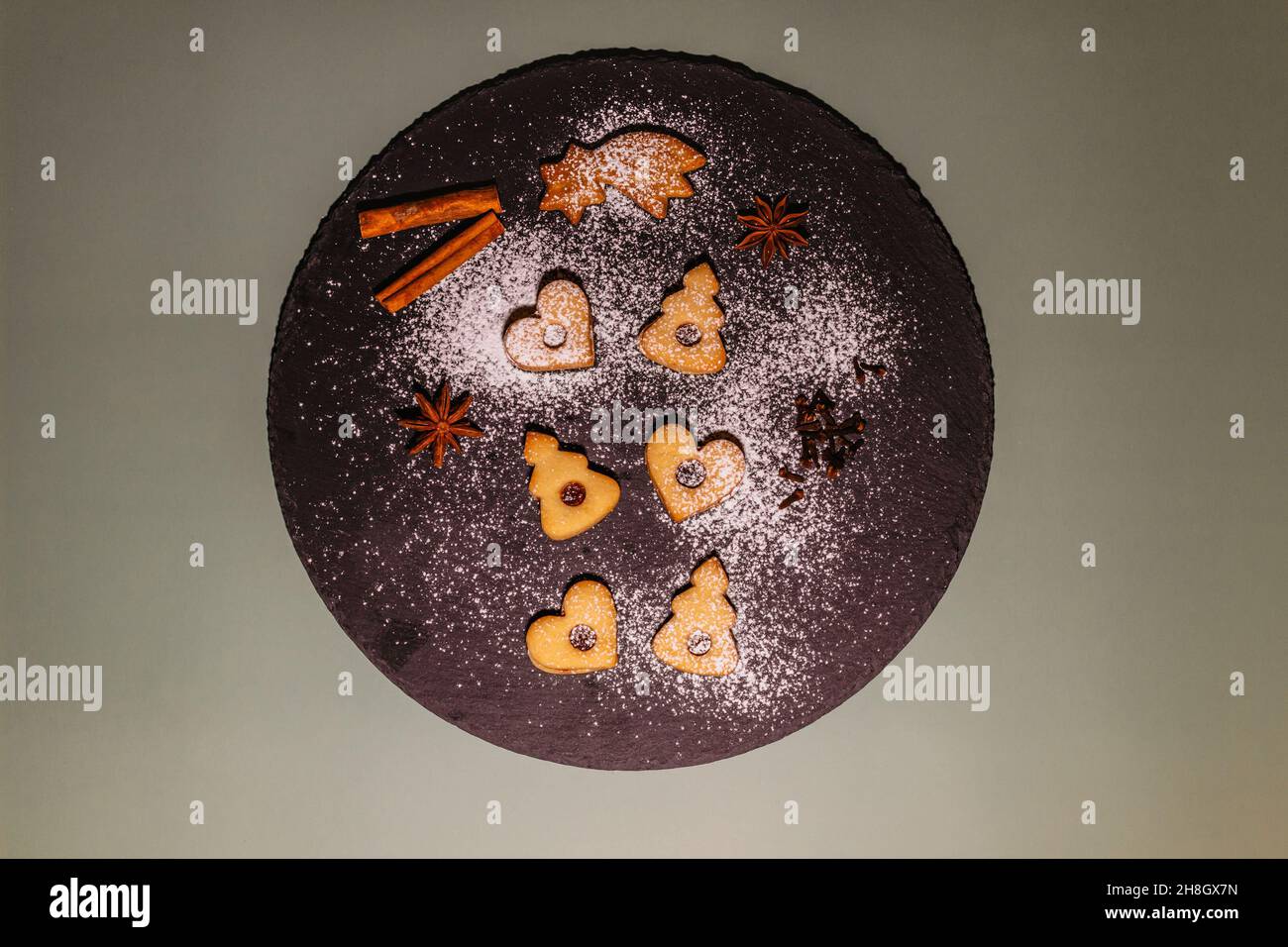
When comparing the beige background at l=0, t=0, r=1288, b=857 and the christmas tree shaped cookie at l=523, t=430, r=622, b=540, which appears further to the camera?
the beige background at l=0, t=0, r=1288, b=857

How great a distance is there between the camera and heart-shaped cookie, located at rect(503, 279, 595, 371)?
1.75 metres

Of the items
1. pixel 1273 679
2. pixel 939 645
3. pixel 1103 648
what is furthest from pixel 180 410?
pixel 1273 679

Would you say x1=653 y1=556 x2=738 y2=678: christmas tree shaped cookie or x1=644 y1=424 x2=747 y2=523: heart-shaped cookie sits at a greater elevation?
x1=644 y1=424 x2=747 y2=523: heart-shaped cookie

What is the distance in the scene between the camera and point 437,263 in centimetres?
175

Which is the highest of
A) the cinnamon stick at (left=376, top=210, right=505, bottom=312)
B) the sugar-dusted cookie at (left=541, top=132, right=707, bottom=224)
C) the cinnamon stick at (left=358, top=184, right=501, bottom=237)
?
the sugar-dusted cookie at (left=541, top=132, right=707, bottom=224)

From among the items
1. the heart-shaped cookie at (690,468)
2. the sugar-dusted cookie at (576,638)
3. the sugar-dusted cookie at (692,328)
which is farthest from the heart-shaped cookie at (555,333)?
the sugar-dusted cookie at (576,638)

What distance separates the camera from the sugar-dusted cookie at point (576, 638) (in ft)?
5.84

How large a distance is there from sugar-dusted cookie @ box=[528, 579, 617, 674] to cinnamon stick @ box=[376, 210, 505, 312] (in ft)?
2.55

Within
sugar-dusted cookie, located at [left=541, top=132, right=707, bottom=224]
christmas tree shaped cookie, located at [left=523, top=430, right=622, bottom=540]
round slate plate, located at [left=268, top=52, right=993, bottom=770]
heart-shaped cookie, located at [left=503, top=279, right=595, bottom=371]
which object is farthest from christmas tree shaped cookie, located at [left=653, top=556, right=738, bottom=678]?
sugar-dusted cookie, located at [left=541, top=132, right=707, bottom=224]

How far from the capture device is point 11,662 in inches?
74.9

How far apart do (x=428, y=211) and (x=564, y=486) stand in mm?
697

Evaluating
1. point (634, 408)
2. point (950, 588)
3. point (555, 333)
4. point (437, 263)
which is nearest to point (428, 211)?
point (437, 263)

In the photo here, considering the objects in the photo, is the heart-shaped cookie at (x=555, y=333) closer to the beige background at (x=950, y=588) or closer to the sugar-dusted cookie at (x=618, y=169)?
the sugar-dusted cookie at (x=618, y=169)

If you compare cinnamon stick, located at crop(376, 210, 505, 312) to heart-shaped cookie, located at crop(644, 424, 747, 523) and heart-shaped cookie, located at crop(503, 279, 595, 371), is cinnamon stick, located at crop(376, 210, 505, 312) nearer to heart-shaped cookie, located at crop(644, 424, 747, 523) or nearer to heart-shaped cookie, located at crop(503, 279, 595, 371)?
heart-shaped cookie, located at crop(503, 279, 595, 371)
